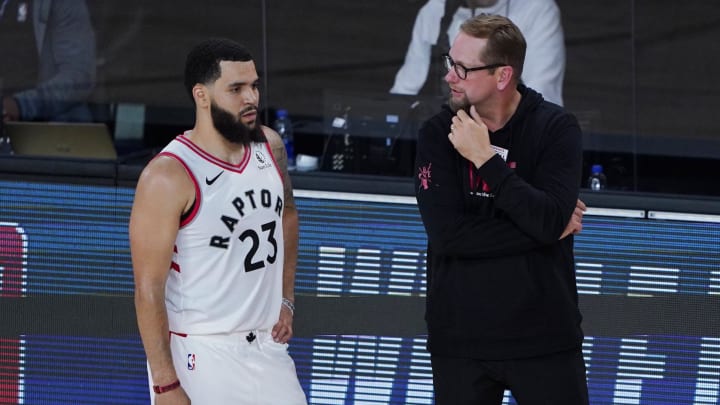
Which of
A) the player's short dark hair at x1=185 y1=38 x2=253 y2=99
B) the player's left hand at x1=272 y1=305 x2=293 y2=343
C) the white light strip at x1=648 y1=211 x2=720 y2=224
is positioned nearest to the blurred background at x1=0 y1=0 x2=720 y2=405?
the white light strip at x1=648 y1=211 x2=720 y2=224

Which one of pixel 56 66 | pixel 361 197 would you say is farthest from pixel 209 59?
pixel 56 66

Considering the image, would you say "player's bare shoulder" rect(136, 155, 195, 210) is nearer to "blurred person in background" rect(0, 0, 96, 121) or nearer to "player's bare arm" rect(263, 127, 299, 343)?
"player's bare arm" rect(263, 127, 299, 343)

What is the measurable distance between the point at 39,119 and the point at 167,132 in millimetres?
894

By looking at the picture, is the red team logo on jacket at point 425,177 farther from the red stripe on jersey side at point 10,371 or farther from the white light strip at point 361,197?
the red stripe on jersey side at point 10,371

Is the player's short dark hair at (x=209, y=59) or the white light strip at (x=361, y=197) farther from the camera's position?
the white light strip at (x=361, y=197)

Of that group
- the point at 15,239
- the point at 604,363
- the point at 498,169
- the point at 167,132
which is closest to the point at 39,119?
the point at 167,132

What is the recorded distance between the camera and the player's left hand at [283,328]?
394cm

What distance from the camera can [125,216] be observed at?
201 inches

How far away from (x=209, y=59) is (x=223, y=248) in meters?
0.58

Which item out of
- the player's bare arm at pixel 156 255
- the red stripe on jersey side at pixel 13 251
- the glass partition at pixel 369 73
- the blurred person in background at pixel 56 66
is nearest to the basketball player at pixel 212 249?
the player's bare arm at pixel 156 255

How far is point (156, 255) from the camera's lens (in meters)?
3.56

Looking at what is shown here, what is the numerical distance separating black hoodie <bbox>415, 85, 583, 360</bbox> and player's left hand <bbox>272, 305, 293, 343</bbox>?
20.4 inches

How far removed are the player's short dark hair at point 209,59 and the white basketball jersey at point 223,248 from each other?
20 centimetres

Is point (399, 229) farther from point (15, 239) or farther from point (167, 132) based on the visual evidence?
point (167, 132)
